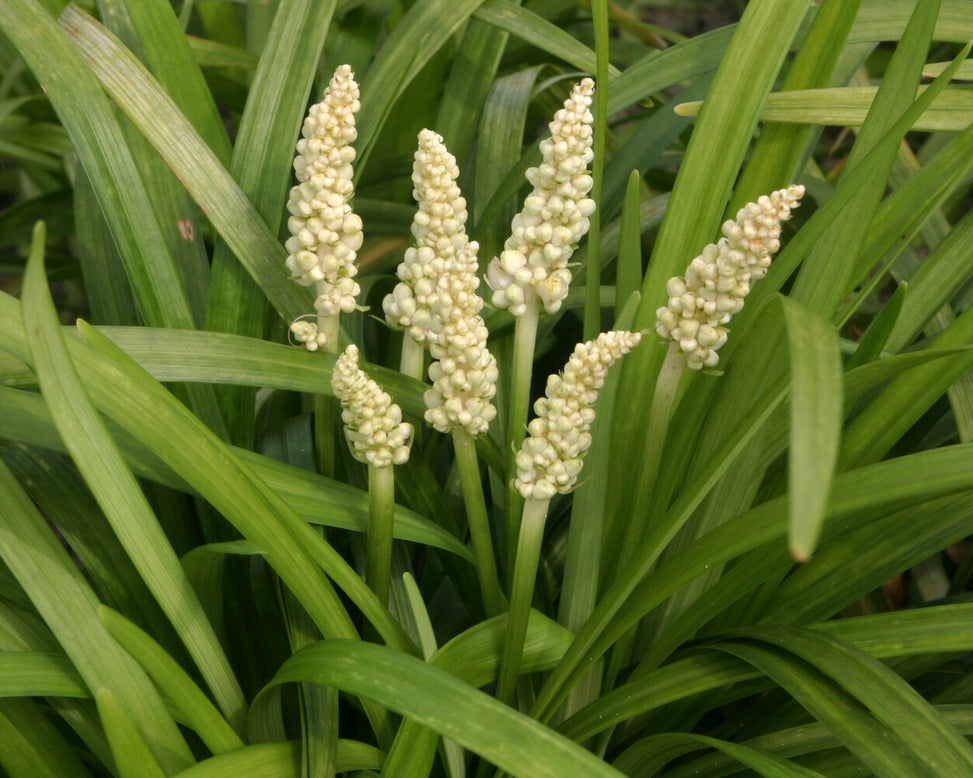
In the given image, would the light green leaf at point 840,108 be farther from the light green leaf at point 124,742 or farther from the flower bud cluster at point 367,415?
the light green leaf at point 124,742

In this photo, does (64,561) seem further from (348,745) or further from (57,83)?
(57,83)

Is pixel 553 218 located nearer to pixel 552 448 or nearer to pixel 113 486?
pixel 552 448

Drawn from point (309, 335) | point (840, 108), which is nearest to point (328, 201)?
point (309, 335)

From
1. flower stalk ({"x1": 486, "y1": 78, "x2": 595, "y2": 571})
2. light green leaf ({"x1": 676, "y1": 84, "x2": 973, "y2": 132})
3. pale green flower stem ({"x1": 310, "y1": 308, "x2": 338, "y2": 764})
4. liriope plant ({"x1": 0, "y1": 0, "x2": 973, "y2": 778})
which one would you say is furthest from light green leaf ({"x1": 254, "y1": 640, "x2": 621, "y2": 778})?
light green leaf ({"x1": 676, "y1": 84, "x2": 973, "y2": 132})

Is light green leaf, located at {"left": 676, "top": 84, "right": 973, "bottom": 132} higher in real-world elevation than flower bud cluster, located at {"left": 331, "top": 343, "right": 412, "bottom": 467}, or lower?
higher

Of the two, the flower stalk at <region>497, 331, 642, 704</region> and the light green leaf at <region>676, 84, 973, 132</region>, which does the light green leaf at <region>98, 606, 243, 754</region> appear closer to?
the flower stalk at <region>497, 331, 642, 704</region>
